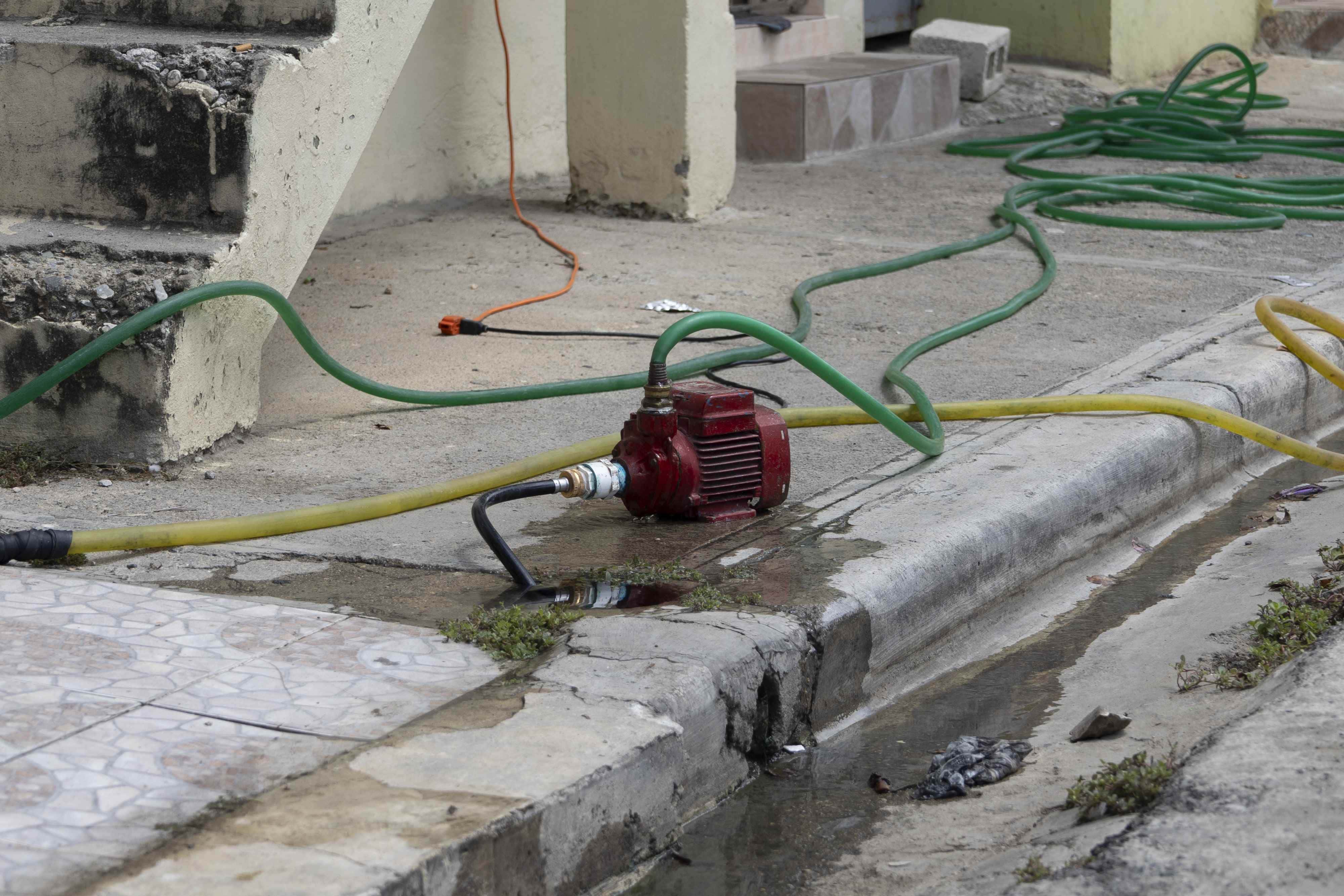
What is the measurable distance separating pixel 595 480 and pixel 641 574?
26 centimetres

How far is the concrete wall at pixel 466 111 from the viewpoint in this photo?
664 cm

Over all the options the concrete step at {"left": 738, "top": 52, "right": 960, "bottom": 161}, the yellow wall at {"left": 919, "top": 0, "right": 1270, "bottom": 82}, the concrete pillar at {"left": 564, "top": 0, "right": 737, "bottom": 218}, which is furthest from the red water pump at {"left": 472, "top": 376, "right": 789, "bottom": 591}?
the yellow wall at {"left": 919, "top": 0, "right": 1270, "bottom": 82}

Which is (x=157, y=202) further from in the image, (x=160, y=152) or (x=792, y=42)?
(x=792, y=42)

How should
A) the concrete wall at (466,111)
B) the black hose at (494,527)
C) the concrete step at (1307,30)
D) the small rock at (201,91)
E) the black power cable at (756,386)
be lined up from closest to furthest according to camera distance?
the black hose at (494,527) → the small rock at (201,91) → the black power cable at (756,386) → the concrete wall at (466,111) → the concrete step at (1307,30)

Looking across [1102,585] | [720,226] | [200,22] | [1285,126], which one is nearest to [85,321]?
[200,22]

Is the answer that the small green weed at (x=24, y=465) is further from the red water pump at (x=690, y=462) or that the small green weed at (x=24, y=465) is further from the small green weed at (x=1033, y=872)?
the small green weed at (x=1033, y=872)

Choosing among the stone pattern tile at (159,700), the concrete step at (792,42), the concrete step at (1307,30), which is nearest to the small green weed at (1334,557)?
the stone pattern tile at (159,700)

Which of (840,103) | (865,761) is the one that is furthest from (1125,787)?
(840,103)

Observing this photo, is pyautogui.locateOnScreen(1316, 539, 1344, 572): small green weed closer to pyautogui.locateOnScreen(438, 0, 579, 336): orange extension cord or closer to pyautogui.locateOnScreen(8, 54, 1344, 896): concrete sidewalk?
pyautogui.locateOnScreen(8, 54, 1344, 896): concrete sidewalk

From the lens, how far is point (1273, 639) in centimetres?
274

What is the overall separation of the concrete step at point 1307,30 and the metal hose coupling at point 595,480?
453 inches

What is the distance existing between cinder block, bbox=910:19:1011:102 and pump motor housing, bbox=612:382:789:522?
7412mm

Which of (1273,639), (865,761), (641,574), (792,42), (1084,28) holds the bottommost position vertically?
(865,761)

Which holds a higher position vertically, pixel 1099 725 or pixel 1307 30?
pixel 1307 30
